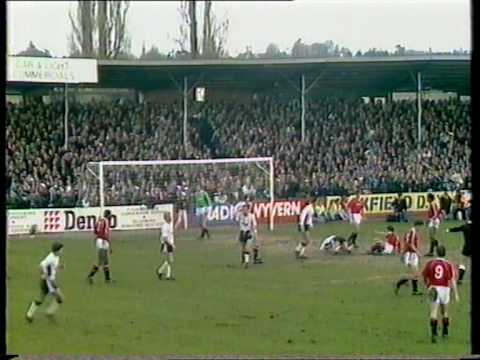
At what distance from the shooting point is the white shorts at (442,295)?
223 inches

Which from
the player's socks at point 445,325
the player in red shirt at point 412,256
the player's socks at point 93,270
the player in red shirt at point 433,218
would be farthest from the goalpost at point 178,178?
the player's socks at point 445,325

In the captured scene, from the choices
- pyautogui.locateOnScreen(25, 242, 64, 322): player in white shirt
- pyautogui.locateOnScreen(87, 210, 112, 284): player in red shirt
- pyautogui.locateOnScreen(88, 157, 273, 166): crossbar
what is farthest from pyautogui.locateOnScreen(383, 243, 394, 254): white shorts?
pyautogui.locateOnScreen(25, 242, 64, 322): player in white shirt

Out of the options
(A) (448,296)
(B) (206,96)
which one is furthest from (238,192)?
(A) (448,296)

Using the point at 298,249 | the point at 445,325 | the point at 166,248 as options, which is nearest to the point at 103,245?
the point at 166,248

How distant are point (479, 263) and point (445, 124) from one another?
104 inches

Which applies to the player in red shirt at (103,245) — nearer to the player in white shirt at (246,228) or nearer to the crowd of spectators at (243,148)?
the crowd of spectators at (243,148)

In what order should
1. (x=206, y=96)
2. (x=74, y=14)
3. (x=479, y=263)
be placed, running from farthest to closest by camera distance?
1. (x=206, y=96)
2. (x=74, y=14)
3. (x=479, y=263)

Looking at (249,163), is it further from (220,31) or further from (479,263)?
(479,263)

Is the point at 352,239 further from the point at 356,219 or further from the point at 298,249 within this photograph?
the point at 298,249

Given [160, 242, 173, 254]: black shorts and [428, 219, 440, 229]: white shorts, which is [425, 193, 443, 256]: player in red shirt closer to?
[428, 219, 440, 229]: white shorts

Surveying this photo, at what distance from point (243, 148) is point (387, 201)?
1.04m

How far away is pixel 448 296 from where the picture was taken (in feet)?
18.6

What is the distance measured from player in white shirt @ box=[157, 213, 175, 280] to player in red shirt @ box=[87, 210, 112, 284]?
0.36m

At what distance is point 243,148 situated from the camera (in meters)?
5.68
